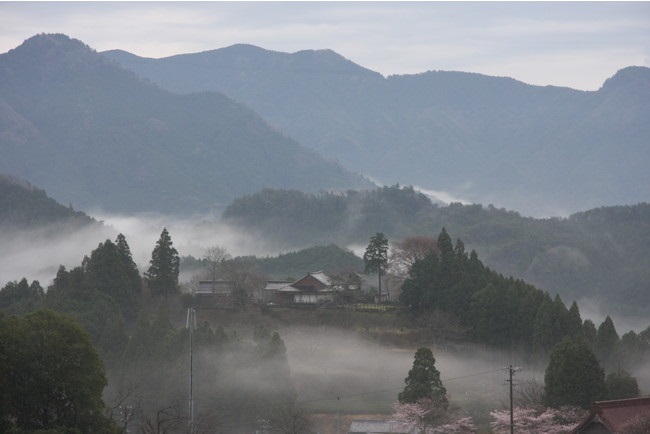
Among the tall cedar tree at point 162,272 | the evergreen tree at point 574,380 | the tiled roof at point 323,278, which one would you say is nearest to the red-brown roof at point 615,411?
the evergreen tree at point 574,380

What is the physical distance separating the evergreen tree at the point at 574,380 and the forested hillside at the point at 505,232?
6997 cm

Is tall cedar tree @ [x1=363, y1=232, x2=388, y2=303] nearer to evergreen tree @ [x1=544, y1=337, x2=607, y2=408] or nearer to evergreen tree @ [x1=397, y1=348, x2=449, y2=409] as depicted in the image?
evergreen tree @ [x1=397, y1=348, x2=449, y2=409]

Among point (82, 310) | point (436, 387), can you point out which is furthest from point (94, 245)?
point (436, 387)

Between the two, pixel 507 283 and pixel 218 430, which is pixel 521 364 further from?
pixel 218 430

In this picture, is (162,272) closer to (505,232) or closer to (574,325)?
(574,325)

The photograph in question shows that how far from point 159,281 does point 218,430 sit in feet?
66.9

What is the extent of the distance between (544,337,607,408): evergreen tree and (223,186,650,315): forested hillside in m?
70.0

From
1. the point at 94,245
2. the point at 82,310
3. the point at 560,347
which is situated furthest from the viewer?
the point at 94,245

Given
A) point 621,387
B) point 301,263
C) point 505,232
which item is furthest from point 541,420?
point 505,232

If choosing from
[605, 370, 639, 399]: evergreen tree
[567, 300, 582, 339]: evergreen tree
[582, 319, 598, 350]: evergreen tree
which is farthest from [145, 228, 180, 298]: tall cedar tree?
[605, 370, 639, 399]: evergreen tree

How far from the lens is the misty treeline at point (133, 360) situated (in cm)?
3139

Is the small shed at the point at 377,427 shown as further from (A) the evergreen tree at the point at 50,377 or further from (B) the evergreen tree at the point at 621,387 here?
(A) the evergreen tree at the point at 50,377

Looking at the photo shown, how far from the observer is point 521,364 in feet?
198

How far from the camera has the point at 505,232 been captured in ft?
497
